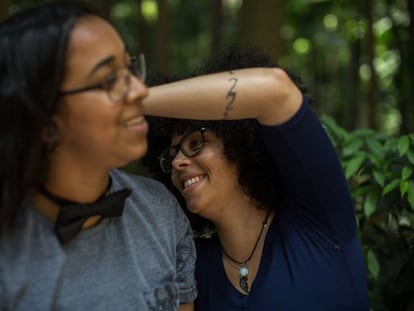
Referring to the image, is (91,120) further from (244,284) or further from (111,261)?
(244,284)

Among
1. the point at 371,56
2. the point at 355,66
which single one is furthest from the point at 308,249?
the point at 355,66

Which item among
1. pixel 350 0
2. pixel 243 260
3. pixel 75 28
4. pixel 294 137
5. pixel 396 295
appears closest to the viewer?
pixel 75 28

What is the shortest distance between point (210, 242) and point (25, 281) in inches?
40.5

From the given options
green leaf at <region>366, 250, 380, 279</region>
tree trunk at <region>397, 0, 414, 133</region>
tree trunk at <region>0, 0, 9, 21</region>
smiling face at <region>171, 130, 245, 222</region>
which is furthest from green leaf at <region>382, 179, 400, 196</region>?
tree trunk at <region>397, 0, 414, 133</region>

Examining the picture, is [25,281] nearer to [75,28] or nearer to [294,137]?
[75,28]

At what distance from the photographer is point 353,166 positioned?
3.03m

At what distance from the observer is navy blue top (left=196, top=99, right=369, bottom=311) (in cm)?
215

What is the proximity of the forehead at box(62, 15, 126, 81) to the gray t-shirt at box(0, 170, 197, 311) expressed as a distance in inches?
16.9

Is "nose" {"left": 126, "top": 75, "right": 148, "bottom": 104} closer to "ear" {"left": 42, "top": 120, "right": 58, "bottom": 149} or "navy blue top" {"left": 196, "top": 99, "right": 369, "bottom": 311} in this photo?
"ear" {"left": 42, "top": 120, "right": 58, "bottom": 149}

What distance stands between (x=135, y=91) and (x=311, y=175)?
2.44ft

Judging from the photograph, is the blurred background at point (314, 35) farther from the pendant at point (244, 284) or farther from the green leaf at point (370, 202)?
the pendant at point (244, 284)

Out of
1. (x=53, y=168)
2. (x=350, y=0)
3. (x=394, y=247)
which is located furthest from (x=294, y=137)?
(x=350, y=0)

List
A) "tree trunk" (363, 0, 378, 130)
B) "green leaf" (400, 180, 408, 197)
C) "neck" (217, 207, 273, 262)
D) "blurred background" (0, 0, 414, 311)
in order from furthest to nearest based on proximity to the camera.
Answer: "tree trunk" (363, 0, 378, 130) < "blurred background" (0, 0, 414, 311) < "green leaf" (400, 180, 408, 197) < "neck" (217, 207, 273, 262)

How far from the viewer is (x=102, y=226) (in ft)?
6.15
